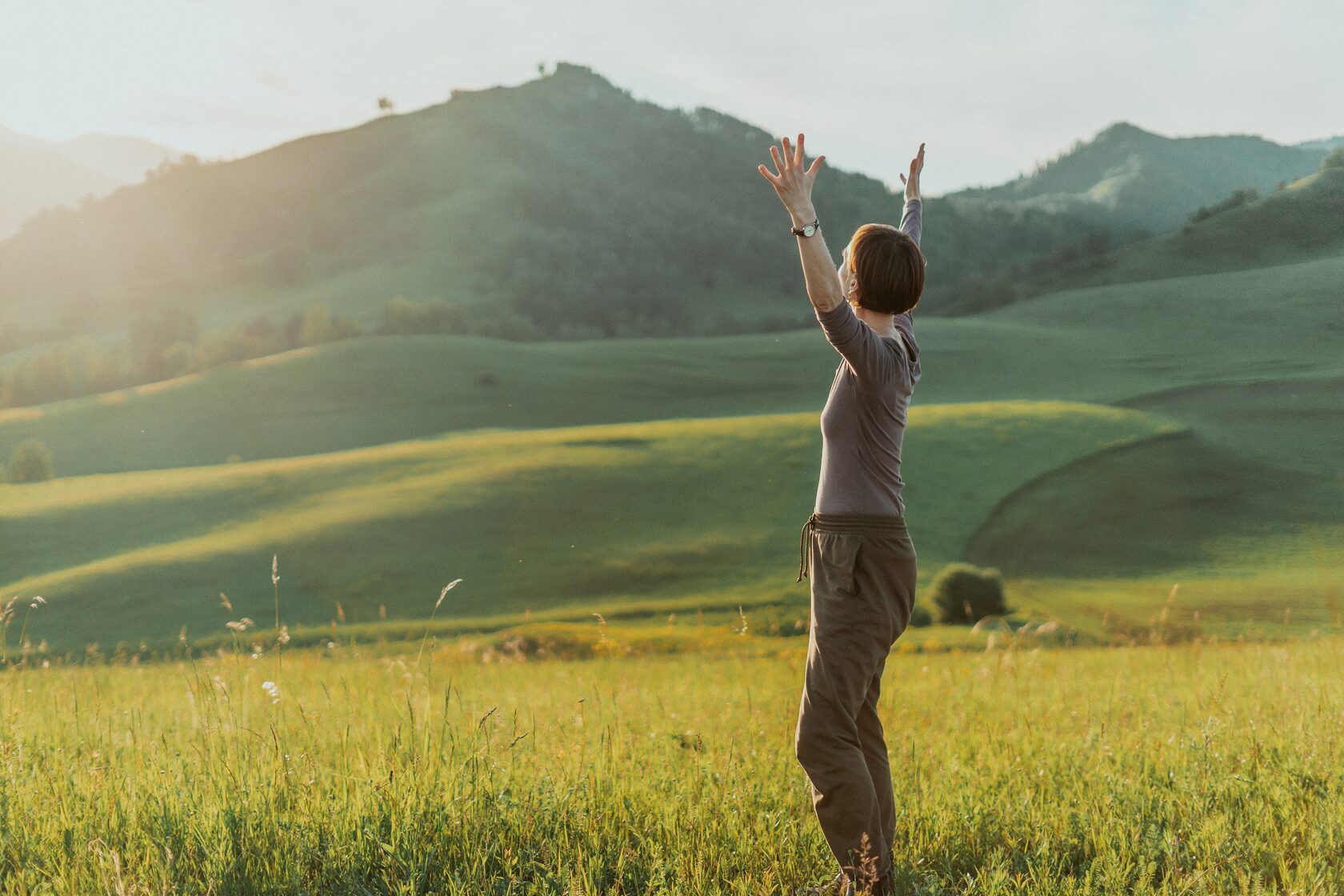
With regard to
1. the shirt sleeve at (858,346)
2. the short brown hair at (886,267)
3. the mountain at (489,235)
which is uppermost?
the mountain at (489,235)

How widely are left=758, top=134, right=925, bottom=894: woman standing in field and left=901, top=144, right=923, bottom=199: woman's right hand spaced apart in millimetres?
1039

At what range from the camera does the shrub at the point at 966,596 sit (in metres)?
23.6

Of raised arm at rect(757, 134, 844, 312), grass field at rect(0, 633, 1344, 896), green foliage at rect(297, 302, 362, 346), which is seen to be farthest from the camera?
green foliage at rect(297, 302, 362, 346)

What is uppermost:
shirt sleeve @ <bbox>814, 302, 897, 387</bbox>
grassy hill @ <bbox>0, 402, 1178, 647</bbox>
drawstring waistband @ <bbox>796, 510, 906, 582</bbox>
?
shirt sleeve @ <bbox>814, 302, 897, 387</bbox>

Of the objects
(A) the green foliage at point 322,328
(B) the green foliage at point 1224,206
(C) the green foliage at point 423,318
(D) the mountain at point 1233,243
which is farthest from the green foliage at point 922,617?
(B) the green foliage at point 1224,206

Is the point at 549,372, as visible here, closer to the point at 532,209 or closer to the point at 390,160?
the point at 532,209

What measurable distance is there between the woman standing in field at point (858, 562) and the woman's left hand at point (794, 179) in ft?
0.15

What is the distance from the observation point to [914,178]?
4.55 m

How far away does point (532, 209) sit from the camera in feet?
494

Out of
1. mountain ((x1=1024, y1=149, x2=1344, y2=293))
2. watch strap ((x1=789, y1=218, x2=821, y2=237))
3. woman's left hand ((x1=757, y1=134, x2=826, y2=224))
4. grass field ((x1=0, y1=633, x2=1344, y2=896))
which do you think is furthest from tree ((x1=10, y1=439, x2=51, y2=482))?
mountain ((x1=1024, y1=149, x2=1344, y2=293))

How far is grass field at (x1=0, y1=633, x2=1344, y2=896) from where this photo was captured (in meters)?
3.51

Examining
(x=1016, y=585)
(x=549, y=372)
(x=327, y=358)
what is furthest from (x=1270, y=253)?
(x=327, y=358)

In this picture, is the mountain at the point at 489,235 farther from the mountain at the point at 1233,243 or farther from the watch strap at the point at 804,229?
the watch strap at the point at 804,229

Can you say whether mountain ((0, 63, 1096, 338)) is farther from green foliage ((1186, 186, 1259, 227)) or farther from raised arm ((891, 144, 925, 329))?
raised arm ((891, 144, 925, 329))
